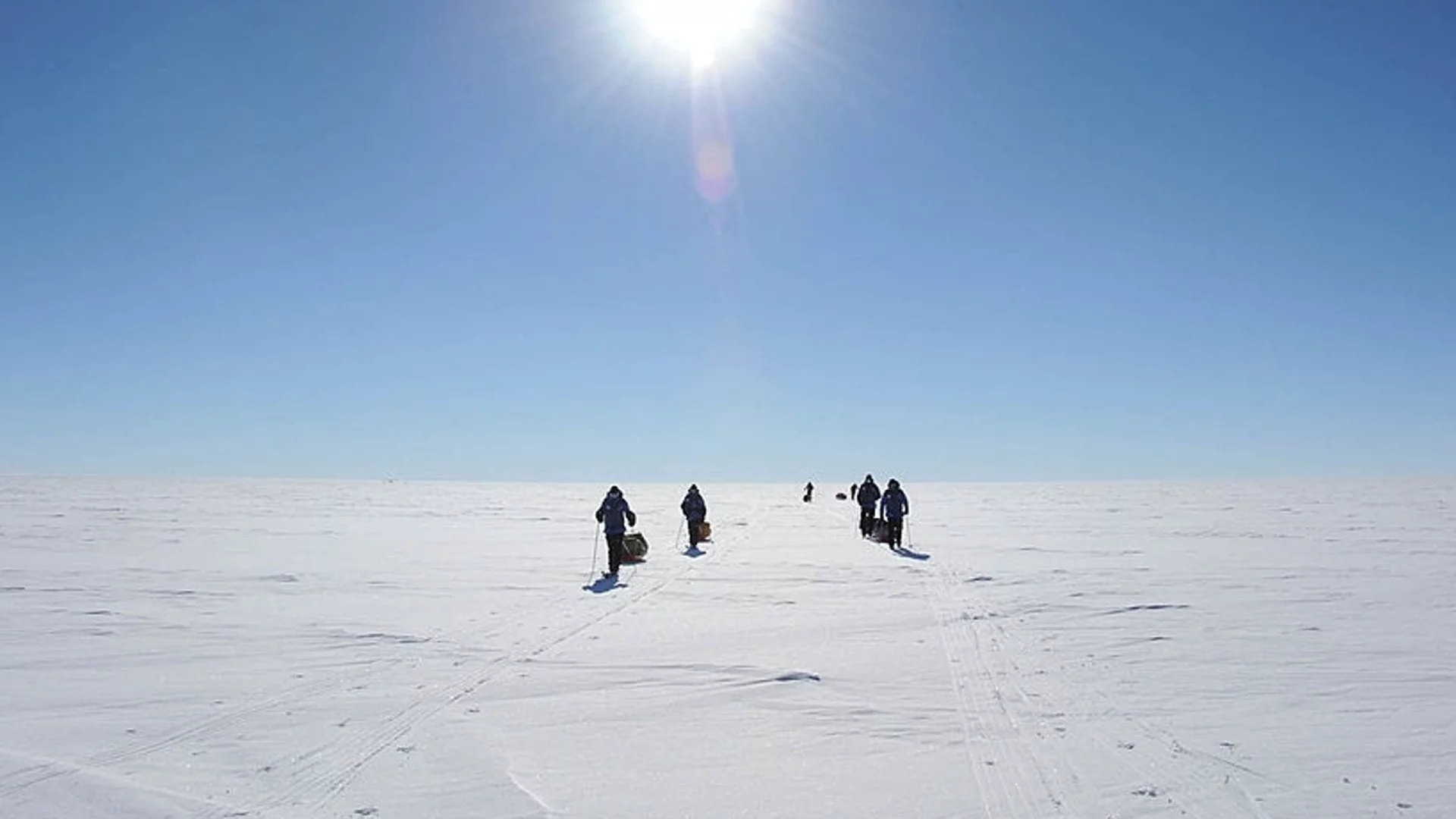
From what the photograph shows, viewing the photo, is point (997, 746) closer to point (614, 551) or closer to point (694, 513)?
point (614, 551)

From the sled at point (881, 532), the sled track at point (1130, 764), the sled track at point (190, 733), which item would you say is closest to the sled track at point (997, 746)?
the sled track at point (1130, 764)

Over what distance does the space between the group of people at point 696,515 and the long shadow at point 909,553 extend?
217 mm

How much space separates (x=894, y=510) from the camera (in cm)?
2180

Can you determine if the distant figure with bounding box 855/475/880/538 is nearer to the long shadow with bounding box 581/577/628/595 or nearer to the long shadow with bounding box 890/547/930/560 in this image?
the long shadow with bounding box 890/547/930/560

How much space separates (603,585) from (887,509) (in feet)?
31.6

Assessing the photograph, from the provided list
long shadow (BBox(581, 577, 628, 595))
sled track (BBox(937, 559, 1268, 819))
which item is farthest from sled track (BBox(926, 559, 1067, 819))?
long shadow (BBox(581, 577, 628, 595))

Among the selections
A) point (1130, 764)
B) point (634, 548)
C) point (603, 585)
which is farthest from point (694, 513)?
point (1130, 764)

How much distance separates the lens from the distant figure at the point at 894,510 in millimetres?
21562

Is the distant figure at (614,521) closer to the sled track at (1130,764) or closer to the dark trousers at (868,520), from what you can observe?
the sled track at (1130,764)

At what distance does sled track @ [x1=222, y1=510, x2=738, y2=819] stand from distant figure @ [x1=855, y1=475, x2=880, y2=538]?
1650 cm

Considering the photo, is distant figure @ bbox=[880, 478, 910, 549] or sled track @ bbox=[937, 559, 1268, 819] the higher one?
distant figure @ bbox=[880, 478, 910, 549]

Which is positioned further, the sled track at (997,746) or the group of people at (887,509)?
the group of people at (887,509)

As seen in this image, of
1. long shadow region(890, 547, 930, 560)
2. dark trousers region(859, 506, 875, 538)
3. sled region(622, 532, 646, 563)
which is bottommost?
long shadow region(890, 547, 930, 560)

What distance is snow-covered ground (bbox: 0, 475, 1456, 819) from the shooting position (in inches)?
203
